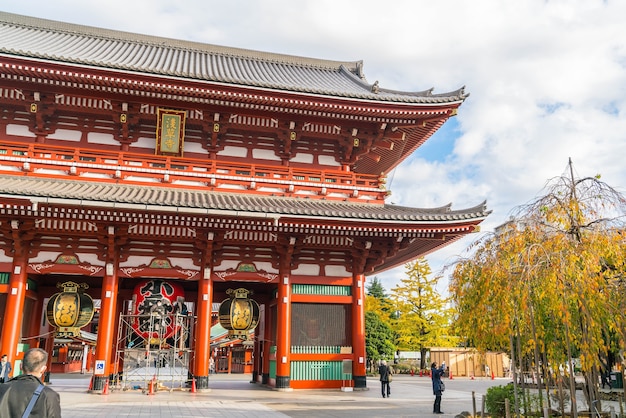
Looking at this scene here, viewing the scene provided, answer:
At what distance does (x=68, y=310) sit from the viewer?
1666 cm

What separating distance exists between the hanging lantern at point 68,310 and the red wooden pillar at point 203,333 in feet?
12.9

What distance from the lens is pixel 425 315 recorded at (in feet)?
135

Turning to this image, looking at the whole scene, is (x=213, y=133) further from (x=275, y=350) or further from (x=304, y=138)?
(x=275, y=350)

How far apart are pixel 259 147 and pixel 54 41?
12.2 meters

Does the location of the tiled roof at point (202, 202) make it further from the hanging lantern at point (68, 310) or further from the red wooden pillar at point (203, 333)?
the hanging lantern at point (68, 310)

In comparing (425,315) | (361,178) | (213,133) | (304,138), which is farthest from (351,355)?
(425,315)

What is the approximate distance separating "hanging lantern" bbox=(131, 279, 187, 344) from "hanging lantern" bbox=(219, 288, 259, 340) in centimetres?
163

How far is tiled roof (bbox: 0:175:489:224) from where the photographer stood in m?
14.5

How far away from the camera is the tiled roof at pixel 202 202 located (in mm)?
14469

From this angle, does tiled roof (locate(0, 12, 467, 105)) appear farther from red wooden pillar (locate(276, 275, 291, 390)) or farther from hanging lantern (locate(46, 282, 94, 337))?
hanging lantern (locate(46, 282, 94, 337))

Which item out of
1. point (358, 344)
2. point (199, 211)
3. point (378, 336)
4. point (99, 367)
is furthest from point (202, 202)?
point (378, 336)

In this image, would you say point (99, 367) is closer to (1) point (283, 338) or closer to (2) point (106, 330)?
(2) point (106, 330)

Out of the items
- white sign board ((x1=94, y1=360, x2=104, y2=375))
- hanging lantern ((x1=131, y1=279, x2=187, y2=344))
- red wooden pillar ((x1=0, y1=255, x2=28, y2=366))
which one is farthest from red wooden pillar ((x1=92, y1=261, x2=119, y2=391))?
red wooden pillar ((x1=0, y1=255, x2=28, y2=366))

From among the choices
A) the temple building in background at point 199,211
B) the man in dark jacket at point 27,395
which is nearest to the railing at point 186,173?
the temple building in background at point 199,211
